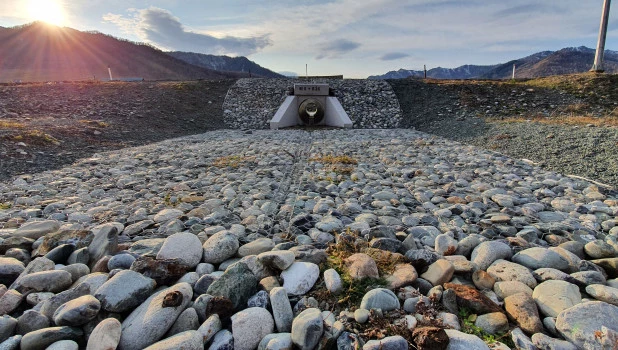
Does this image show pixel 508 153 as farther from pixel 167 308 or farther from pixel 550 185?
pixel 167 308

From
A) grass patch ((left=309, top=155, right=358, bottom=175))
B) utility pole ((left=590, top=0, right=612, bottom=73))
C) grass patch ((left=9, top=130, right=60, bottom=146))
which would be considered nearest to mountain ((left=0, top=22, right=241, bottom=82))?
grass patch ((left=9, top=130, right=60, bottom=146))

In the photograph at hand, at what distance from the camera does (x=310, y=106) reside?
18234 mm

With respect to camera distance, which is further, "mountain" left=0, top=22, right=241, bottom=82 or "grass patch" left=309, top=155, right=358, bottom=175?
"mountain" left=0, top=22, right=241, bottom=82

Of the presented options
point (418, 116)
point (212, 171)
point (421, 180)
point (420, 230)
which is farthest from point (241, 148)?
point (418, 116)

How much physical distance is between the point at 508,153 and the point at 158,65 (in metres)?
70.3

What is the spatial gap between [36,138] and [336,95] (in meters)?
14.1

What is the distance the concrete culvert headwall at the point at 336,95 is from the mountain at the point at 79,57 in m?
43.0

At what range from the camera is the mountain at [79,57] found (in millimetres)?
53031

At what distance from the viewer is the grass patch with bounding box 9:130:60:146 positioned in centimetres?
789

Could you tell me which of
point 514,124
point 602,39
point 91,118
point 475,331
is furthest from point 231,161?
point 602,39

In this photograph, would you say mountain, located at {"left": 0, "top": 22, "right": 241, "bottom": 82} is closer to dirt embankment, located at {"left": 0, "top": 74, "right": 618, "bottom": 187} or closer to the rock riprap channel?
dirt embankment, located at {"left": 0, "top": 74, "right": 618, "bottom": 187}

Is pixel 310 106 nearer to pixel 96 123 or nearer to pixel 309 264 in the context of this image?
pixel 96 123

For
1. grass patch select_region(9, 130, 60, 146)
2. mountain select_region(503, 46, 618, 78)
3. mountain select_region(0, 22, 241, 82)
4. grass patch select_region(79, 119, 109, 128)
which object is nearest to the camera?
grass patch select_region(9, 130, 60, 146)

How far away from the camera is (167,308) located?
2248mm
